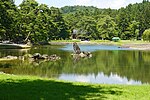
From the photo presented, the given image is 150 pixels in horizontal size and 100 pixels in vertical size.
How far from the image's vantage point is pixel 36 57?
144ft

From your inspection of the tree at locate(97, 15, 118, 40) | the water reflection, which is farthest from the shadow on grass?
the tree at locate(97, 15, 118, 40)

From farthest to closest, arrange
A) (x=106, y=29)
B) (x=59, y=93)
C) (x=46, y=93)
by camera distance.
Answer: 1. (x=106, y=29)
2. (x=59, y=93)
3. (x=46, y=93)

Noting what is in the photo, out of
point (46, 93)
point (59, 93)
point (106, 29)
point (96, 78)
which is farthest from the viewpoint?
point (106, 29)

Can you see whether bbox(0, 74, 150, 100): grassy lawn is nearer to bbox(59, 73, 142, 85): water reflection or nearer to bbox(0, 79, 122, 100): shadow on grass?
bbox(0, 79, 122, 100): shadow on grass

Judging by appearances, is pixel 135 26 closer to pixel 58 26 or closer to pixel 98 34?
pixel 98 34

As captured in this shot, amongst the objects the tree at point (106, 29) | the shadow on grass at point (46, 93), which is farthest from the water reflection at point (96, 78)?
the tree at point (106, 29)

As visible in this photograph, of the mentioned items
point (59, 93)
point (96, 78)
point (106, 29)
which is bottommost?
point (96, 78)

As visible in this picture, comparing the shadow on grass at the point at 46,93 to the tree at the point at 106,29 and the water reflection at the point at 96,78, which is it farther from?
the tree at the point at 106,29

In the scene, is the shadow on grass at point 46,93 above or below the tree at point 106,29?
below

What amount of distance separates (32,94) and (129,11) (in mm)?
141304

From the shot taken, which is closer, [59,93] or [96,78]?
[59,93]

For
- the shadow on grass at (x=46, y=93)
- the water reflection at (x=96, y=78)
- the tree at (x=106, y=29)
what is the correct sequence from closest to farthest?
the shadow on grass at (x=46, y=93)
the water reflection at (x=96, y=78)
the tree at (x=106, y=29)

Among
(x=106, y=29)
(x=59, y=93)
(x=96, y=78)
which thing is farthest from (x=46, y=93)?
(x=106, y=29)

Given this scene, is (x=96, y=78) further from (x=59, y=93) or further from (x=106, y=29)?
(x=106, y=29)
